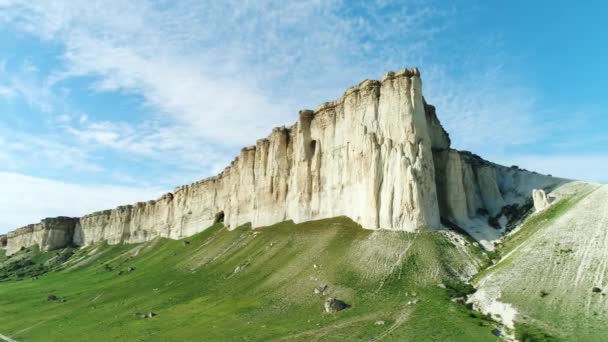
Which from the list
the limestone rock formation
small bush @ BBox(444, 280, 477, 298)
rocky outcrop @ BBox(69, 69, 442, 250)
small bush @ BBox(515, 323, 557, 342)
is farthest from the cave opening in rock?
small bush @ BBox(515, 323, 557, 342)

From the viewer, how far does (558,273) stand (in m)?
46.0

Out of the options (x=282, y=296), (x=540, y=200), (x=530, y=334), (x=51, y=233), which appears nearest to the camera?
(x=530, y=334)

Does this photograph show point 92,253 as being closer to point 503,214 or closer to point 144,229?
point 144,229

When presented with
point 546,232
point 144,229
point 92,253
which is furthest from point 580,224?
point 92,253

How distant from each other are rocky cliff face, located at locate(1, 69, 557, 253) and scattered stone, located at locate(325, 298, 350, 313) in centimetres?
1483

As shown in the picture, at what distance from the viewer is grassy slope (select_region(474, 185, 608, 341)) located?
3909 centimetres

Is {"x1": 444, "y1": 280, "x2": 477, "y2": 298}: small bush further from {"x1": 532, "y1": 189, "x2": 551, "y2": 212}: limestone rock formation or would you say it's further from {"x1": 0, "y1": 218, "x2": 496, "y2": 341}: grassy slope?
{"x1": 532, "y1": 189, "x2": 551, "y2": 212}: limestone rock formation

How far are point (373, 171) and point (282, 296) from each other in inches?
795

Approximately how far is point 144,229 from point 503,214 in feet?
333

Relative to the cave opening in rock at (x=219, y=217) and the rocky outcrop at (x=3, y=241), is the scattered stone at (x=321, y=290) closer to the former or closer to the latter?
the cave opening in rock at (x=219, y=217)

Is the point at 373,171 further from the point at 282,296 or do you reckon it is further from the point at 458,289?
the point at 458,289

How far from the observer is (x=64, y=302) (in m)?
84.4

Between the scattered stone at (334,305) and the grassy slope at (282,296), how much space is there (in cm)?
76

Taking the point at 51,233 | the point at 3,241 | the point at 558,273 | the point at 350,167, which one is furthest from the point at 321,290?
the point at 3,241
